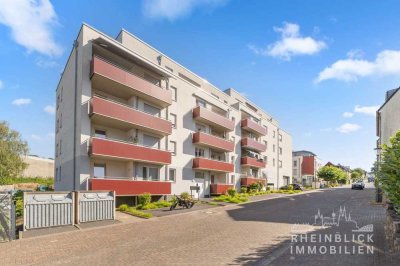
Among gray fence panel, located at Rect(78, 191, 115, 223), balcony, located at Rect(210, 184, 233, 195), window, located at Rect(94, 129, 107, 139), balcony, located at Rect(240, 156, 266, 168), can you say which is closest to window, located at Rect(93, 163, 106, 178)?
window, located at Rect(94, 129, 107, 139)

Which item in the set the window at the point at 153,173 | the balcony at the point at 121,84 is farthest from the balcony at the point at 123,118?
the window at the point at 153,173

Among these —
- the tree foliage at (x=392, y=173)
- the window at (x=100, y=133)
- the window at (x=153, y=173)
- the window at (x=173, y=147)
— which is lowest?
the window at (x=153, y=173)

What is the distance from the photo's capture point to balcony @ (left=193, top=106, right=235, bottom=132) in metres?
33.3

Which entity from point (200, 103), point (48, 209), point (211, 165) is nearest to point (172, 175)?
point (211, 165)

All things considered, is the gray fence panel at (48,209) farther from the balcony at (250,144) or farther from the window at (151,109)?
the balcony at (250,144)

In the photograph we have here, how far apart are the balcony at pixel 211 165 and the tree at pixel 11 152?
3340 centimetres

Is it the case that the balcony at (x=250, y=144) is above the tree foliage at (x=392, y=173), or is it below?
above

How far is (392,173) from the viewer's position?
384 inches

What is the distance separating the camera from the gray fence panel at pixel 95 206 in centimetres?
1573

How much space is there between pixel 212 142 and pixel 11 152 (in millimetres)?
35415

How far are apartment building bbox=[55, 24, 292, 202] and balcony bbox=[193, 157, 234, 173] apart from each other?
109 mm

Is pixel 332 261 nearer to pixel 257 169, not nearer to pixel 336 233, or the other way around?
pixel 336 233

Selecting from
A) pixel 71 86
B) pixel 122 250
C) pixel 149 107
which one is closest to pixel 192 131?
pixel 149 107

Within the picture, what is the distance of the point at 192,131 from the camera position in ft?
110
